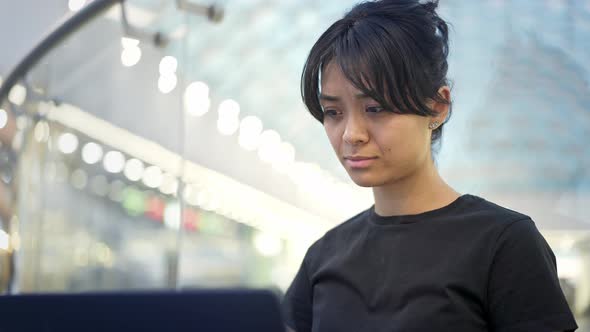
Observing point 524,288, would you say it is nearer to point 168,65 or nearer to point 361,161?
point 361,161

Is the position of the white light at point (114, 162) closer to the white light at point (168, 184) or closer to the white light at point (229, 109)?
the white light at point (168, 184)

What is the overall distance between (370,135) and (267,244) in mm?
2091

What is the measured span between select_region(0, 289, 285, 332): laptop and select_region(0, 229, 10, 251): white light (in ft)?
9.65

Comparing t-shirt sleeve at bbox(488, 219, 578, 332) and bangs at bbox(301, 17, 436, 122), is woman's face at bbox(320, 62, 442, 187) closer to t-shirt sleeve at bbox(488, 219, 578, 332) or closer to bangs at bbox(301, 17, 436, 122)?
bangs at bbox(301, 17, 436, 122)

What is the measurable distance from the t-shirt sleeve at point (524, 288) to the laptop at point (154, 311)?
1.13ft

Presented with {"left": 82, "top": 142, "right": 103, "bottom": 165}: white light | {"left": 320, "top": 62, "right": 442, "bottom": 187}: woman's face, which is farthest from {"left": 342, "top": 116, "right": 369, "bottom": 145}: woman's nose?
{"left": 82, "top": 142, "right": 103, "bottom": 165}: white light

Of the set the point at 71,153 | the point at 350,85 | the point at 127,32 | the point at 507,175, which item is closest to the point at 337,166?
the point at 507,175

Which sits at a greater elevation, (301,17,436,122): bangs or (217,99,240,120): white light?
(217,99,240,120): white light

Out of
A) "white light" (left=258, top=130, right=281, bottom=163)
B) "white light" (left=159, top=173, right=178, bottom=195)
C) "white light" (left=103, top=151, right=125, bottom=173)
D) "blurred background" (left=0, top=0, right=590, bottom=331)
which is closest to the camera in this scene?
"blurred background" (left=0, top=0, right=590, bottom=331)

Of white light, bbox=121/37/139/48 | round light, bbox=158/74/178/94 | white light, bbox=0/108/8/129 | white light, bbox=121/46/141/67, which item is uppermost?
white light, bbox=121/37/139/48

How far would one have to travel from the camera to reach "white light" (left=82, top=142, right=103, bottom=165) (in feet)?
10.5

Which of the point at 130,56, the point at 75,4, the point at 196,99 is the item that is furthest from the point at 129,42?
the point at 196,99

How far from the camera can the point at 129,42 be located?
9.87 ft

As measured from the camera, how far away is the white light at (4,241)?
329 centimetres
